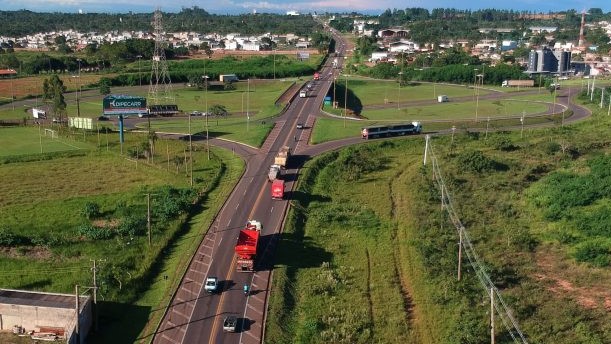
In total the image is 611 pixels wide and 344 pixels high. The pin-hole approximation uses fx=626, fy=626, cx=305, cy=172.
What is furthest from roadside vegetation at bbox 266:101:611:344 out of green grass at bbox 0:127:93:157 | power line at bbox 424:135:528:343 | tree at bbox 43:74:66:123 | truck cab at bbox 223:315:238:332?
tree at bbox 43:74:66:123

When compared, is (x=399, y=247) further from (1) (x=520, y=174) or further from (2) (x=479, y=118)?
(2) (x=479, y=118)

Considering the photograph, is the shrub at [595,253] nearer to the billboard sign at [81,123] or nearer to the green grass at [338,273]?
the green grass at [338,273]

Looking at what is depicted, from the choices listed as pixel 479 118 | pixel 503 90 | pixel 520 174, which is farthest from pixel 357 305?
pixel 503 90

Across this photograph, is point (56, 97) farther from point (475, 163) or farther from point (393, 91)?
point (393, 91)

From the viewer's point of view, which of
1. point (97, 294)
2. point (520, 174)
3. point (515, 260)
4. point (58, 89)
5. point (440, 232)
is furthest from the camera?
point (58, 89)

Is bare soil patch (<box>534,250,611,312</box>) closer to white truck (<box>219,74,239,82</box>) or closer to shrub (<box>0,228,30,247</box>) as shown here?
shrub (<box>0,228,30,247</box>)
